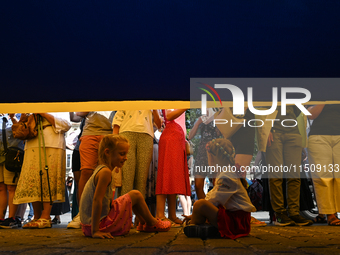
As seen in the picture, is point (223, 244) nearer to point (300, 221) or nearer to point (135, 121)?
point (135, 121)

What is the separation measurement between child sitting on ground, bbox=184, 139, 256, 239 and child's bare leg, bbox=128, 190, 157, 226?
0.47 m

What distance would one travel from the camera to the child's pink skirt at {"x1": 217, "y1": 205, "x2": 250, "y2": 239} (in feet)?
9.52

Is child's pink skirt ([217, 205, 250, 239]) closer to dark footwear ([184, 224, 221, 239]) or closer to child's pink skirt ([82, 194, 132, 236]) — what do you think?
dark footwear ([184, 224, 221, 239])

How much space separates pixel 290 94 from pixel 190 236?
1.50 metres

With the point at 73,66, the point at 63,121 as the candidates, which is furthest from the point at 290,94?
the point at 63,121

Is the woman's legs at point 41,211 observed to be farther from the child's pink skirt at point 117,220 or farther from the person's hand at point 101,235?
the person's hand at point 101,235

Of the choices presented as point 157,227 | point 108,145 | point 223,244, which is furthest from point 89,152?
point 223,244

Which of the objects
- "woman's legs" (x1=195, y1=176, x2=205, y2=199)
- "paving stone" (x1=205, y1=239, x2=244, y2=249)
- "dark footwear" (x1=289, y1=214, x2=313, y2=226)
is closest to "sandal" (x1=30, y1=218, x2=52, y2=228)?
"woman's legs" (x1=195, y1=176, x2=205, y2=199)

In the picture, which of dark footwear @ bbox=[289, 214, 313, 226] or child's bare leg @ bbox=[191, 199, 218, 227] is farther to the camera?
dark footwear @ bbox=[289, 214, 313, 226]

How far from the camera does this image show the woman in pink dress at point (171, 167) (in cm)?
429

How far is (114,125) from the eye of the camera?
4461mm

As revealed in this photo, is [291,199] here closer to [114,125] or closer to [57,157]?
[114,125]

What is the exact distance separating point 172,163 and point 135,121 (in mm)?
734

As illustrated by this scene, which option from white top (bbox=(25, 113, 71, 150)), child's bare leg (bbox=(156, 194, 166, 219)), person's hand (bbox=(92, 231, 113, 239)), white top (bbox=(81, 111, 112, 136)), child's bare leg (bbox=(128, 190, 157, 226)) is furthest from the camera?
white top (bbox=(25, 113, 71, 150))
